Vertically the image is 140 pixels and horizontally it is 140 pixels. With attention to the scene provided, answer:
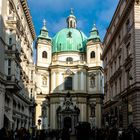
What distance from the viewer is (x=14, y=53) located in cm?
4431

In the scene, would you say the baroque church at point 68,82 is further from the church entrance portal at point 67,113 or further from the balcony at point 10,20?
the balcony at point 10,20

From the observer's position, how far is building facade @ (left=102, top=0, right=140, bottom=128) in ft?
134

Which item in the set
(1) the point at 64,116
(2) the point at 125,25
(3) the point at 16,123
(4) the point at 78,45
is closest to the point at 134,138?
(2) the point at 125,25

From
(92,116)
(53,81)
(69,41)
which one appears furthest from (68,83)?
(69,41)

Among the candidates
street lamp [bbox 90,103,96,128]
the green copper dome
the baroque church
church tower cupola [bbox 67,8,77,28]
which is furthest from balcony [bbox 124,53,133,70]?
church tower cupola [bbox 67,8,77,28]

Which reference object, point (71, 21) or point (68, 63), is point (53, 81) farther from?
point (71, 21)

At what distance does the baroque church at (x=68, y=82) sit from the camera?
89.6 m

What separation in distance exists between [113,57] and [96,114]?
3651cm

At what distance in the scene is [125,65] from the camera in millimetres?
46125

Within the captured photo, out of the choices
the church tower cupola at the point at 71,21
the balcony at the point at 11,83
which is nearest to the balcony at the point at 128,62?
the balcony at the point at 11,83

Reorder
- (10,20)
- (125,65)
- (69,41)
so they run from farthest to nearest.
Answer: (69,41)
(125,65)
(10,20)

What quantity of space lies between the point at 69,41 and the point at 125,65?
56.2m

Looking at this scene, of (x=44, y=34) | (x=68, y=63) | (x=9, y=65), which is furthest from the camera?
(x=44, y=34)

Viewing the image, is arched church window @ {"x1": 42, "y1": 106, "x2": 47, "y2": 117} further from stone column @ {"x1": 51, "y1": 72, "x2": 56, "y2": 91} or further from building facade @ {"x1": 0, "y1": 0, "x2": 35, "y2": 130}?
building facade @ {"x1": 0, "y1": 0, "x2": 35, "y2": 130}
